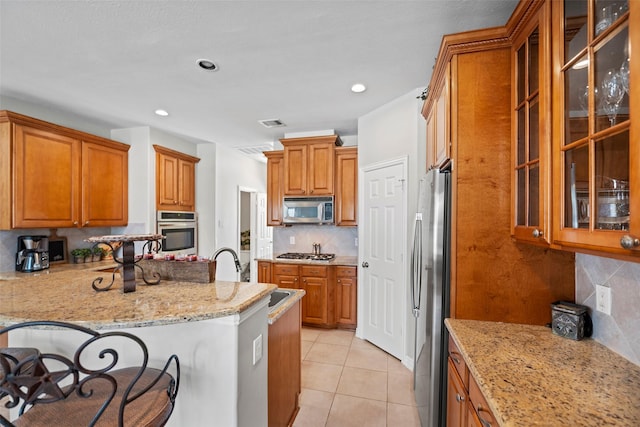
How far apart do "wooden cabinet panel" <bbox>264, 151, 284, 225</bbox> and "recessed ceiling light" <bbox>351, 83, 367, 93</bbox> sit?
5.58 ft

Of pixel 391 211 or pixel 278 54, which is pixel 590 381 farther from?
pixel 278 54

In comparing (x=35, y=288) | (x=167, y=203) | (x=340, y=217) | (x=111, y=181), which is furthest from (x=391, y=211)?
(x=111, y=181)

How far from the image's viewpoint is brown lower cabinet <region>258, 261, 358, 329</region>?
146 inches

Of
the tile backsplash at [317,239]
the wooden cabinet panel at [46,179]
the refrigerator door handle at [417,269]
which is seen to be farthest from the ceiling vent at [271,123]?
the refrigerator door handle at [417,269]

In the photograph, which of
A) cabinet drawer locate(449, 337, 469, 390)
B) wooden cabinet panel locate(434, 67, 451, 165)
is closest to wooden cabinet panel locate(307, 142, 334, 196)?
wooden cabinet panel locate(434, 67, 451, 165)

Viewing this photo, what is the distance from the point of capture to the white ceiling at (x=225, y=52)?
1781 mm

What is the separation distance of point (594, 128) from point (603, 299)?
0.82 meters

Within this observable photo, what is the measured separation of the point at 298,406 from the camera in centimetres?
221

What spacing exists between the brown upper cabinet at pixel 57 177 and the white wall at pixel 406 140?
3.33 m

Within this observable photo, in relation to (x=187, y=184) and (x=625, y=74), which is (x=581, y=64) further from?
(x=187, y=184)

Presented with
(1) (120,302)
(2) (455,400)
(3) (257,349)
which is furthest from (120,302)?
(2) (455,400)

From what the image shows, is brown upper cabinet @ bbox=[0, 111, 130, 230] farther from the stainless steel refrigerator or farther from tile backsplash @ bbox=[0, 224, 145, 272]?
the stainless steel refrigerator

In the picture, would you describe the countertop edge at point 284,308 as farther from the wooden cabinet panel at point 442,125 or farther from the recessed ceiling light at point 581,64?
the recessed ceiling light at point 581,64

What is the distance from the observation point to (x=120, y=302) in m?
1.29
